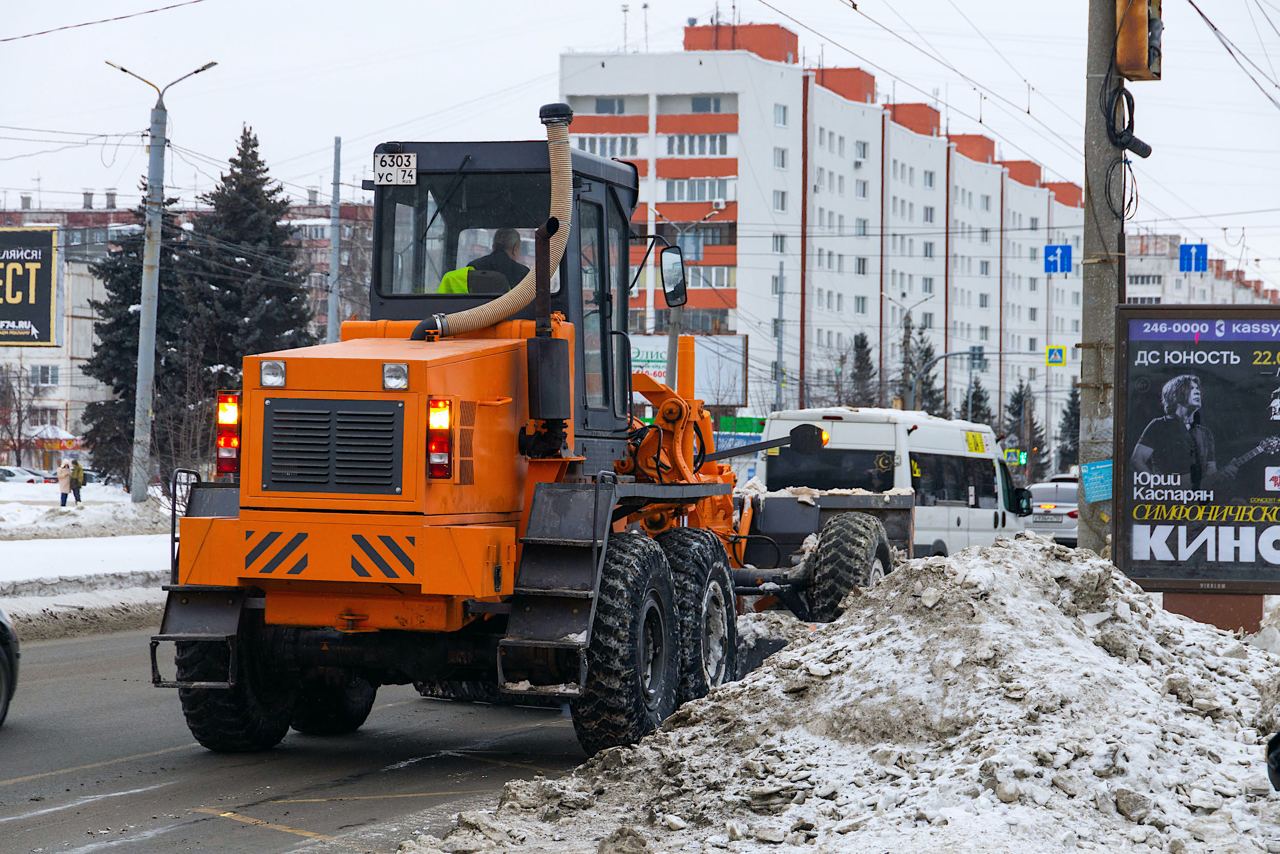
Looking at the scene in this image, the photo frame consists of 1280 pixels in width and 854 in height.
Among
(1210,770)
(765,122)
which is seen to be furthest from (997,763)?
(765,122)

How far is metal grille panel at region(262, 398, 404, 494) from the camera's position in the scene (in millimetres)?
8617

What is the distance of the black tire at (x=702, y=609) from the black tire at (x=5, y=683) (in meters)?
4.20

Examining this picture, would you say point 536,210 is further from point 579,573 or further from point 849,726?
point 849,726

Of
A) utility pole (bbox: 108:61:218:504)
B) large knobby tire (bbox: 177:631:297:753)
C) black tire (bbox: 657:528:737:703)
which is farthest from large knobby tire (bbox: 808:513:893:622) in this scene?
utility pole (bbox: 108:61:218:504)

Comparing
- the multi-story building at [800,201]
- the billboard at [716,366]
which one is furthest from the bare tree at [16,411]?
the multi-story building at [800,201]

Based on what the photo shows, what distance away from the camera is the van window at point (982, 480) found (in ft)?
73.4

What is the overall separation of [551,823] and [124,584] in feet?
46.8

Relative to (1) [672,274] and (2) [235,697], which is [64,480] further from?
(2) [235,697]

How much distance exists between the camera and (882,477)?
65.7ft

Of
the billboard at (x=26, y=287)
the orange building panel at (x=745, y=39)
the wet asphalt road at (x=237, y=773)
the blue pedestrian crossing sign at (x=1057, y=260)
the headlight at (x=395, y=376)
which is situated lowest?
the wet asphalt road at (x=237, y=773)

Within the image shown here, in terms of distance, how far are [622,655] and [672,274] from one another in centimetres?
309

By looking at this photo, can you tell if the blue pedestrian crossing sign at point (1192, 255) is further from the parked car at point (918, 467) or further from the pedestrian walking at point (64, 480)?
the pedestrian walking at point (64, 480)

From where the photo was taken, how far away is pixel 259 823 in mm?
7820

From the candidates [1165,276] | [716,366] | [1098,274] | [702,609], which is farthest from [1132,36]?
[1165,276]
